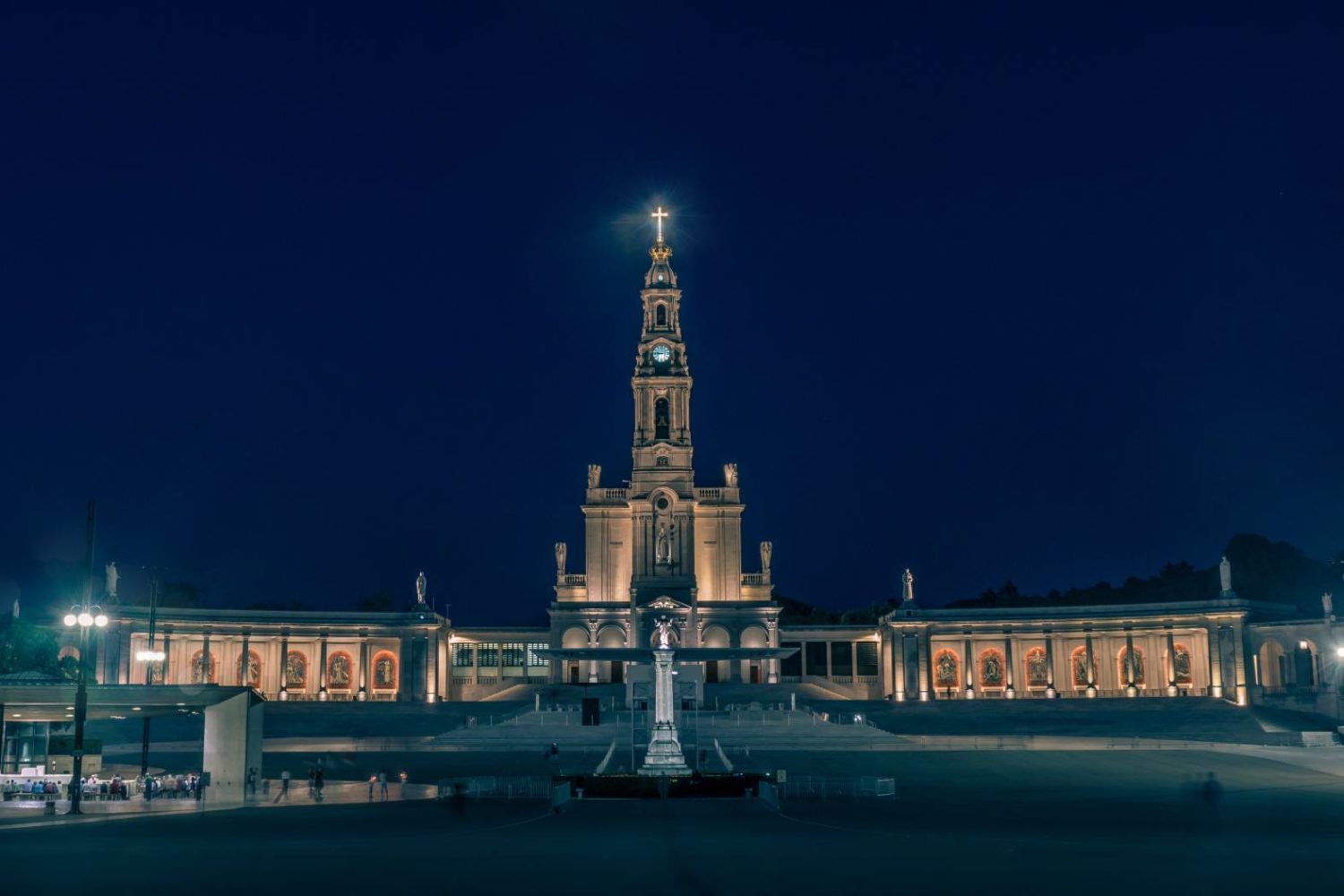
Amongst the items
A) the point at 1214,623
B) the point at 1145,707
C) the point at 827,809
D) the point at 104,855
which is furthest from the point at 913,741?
the point at 104,855

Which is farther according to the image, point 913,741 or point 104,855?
point 913,741

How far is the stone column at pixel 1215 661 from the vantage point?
93.1m

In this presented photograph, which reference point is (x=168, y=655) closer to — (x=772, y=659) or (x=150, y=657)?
(x=150, y=657)

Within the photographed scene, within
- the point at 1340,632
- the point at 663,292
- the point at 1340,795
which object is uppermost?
the point at 663,292

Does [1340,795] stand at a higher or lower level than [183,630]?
lower

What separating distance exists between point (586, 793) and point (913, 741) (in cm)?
2811

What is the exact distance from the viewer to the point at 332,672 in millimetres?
105875

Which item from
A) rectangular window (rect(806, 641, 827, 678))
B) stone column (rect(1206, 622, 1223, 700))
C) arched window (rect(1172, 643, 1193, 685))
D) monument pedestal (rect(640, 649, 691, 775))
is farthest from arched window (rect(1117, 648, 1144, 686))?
monument pedestal (rect(640, 649, 691, 775))

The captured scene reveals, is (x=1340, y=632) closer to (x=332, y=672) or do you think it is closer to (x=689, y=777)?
(x=689, y=777)

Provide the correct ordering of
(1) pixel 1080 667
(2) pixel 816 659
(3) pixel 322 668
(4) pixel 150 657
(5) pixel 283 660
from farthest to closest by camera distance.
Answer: (2) pixel 816 659 < (1) pixel 1080 667 < (3) pixel 322 668 < (5) pixel 283 660 < (4) pixel 150 657

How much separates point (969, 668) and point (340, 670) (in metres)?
46.7

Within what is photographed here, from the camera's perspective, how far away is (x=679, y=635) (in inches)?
4193

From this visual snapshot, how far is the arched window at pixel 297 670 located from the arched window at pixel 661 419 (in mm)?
32042

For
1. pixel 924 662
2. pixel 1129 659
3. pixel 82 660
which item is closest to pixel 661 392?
pixel 924 662
